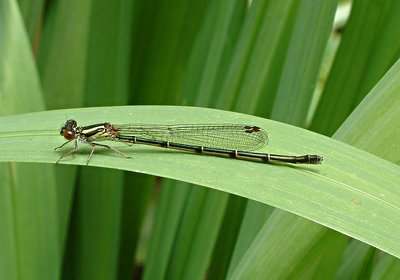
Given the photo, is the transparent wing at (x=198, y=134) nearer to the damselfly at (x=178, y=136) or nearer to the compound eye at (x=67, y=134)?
the damselfly at (x=178, y=136)

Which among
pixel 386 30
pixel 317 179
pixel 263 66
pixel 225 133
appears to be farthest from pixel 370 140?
pixel 386 30

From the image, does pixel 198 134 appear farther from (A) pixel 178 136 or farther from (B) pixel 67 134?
(B) pixel 67 134

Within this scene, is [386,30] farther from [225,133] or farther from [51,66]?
[51,66]

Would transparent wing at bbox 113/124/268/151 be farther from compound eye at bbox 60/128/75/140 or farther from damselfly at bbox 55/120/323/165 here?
compound eye at bbox 60/128/75/140

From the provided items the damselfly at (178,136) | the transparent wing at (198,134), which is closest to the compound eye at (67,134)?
the damselfly at (178,136)

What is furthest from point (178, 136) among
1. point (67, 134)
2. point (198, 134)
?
point (67, 134)

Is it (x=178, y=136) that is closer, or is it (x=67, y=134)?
(x=67, y=134)

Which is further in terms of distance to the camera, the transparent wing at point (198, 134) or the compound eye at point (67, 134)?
the transparent wing at point (198, 134)

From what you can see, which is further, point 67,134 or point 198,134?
point 198,134
